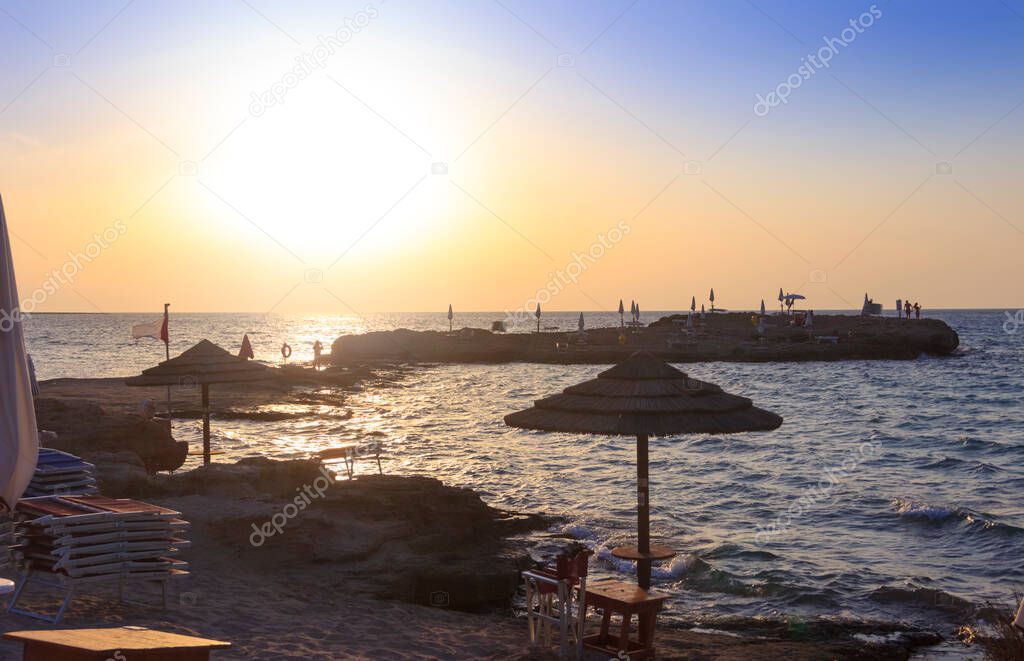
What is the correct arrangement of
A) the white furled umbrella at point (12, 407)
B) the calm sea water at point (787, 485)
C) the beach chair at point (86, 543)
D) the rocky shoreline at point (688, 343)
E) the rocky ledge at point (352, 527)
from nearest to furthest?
A: the white furled umbrella at point (12, 407) → the beach chair at point (86, 543) → the rocky ledge at point (352, 527) → the calm sea water at point (787, 485) → the rocky shoreline at point (688, 343)

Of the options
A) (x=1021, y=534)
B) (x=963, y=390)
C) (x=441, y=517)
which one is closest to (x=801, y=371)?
(x=963, y=390)

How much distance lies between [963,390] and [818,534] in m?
36.6

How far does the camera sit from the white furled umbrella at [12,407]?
16.8 ft

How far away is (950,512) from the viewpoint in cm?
1762

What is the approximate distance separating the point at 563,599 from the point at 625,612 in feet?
1.95

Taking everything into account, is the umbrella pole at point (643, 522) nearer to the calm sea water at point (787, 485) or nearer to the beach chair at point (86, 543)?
the calm sea water at point (787, 485)

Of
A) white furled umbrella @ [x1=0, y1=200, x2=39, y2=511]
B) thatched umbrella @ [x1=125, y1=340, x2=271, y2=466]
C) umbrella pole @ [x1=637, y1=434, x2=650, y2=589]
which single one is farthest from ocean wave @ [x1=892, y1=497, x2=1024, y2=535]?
white furled umbrella @ [x1=0, y1=200, x2=39, y2=511]

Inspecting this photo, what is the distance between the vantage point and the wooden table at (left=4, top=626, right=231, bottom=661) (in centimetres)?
447

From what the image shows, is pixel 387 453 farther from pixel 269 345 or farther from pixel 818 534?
pixel 269 345

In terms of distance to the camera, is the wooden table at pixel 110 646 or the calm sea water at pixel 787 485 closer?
the wooden table at pixel 110 646

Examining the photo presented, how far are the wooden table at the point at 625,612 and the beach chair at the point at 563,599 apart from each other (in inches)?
6.1

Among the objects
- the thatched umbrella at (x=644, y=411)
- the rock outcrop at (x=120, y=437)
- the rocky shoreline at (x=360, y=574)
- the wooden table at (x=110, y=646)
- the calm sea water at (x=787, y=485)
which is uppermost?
the thatched umbrella at (x=644, y=411)

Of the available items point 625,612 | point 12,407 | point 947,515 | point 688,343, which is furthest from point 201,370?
point 688,343

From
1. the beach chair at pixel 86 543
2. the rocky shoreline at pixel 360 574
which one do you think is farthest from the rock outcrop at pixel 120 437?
the beach chair at pixel 86 543
